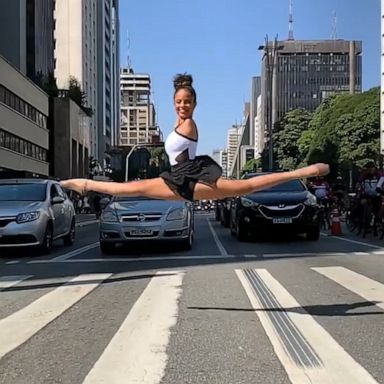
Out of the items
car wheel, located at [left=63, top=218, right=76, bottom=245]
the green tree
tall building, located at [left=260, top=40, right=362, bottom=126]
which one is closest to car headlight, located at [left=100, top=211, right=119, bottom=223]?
car wheel, located at [left=63, top=218, right=76, bottom=245]

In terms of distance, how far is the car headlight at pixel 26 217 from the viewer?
1389cm

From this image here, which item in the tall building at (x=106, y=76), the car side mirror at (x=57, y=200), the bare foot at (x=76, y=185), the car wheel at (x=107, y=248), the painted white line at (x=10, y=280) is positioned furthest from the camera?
the tall building at (x=106, y=76)

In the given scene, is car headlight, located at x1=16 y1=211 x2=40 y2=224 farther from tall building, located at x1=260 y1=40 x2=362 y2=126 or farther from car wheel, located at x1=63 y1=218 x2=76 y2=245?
tall building, located at x1=260 y1=40 x2=362 y2=126

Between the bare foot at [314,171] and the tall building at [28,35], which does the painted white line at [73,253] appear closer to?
the bare foot at [314,171]

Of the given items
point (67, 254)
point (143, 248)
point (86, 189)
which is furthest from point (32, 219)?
point (86, 189)

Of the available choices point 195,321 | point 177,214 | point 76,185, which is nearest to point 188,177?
point 76,185

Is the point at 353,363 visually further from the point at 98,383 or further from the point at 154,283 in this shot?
the point at 154,283

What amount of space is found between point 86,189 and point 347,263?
20.8 ft

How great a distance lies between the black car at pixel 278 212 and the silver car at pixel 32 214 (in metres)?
4.16

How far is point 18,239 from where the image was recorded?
13.9 m

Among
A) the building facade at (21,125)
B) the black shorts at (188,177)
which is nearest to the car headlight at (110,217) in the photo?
the black shorts at (188,177)

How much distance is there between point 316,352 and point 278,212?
394 inches

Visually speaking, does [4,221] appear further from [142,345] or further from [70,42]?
[70,42]

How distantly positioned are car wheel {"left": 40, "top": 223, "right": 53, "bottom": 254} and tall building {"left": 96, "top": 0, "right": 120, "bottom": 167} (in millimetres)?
102057
